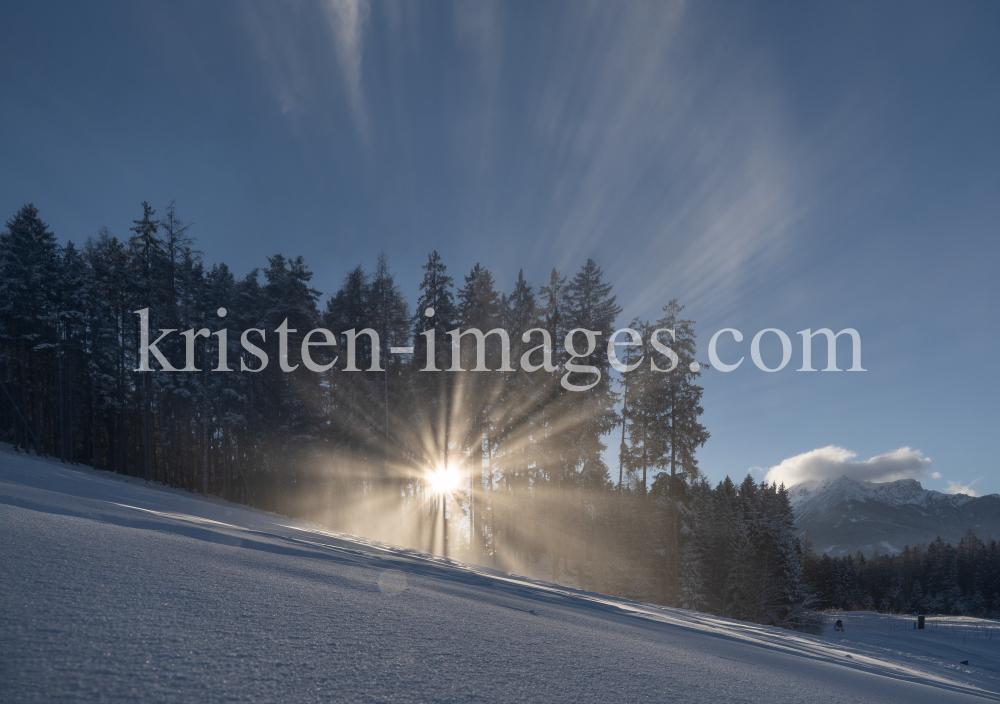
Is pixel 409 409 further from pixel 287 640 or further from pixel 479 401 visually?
pixel 287 640

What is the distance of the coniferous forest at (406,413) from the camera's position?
2448 centimetres

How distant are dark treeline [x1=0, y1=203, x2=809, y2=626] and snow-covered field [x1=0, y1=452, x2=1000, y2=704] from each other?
20.7 m

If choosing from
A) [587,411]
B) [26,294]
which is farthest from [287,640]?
[26,294]

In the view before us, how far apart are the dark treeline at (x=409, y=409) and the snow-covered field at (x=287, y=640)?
2073cm

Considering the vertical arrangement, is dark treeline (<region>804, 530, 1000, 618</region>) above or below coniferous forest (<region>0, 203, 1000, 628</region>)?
below

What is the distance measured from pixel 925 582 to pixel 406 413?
97361 millimetres

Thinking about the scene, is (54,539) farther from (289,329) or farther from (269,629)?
(289,329)

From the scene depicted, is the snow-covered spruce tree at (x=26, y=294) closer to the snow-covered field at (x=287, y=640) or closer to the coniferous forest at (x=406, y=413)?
the coniferous forest at (x=406, y=413)

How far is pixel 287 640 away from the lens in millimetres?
1858

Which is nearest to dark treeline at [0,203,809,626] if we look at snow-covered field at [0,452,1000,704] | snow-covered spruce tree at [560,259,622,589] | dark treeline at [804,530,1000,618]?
snow-covered spruce tree at [560,259,622,589]

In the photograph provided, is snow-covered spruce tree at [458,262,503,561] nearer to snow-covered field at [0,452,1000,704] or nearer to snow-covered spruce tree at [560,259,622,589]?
snow-covered spruce tree at [560,259,622,589]

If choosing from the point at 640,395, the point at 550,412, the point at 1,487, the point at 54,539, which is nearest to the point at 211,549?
the point at 54,539

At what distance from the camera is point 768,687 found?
8.32 ft

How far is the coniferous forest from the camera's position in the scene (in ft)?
80.3
